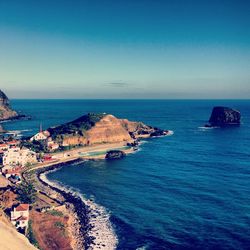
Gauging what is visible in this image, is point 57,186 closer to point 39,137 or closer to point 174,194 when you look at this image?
point 174,194

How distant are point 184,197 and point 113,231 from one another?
21.9m

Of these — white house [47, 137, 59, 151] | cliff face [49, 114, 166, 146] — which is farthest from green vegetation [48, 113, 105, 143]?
white house [47, 137, 59, 151]

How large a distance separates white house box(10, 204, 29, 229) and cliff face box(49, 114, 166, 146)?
7954cm

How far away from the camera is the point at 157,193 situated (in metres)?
84.3

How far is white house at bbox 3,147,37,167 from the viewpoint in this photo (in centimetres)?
11425

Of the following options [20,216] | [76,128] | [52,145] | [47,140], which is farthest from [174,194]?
[76,128]

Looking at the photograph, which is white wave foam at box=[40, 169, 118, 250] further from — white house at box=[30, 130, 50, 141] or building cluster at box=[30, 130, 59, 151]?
white house at box=[30, 130, 50, 141]

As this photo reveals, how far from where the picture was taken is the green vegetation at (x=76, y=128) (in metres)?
151

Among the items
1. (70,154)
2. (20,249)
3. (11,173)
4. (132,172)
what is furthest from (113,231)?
(70,154)

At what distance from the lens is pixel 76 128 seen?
16025cm

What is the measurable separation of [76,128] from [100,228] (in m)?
96.3

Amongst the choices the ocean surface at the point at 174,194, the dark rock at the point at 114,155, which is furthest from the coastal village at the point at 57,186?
the ocean surface at the point at 174,194

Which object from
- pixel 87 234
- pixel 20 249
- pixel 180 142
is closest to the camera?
pixel 20 249

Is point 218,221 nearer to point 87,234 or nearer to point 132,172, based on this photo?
point 87,234
